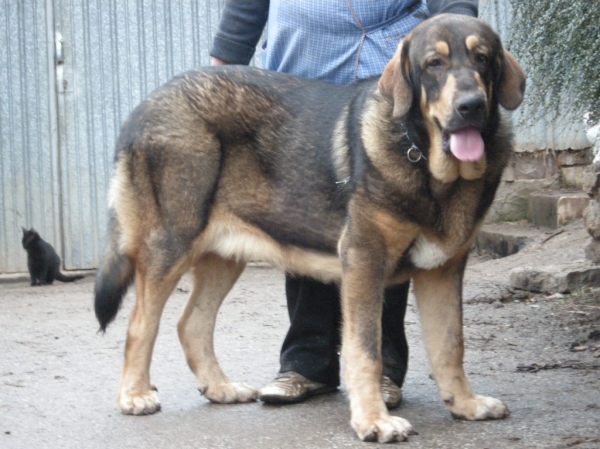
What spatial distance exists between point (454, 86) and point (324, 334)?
55.9 inches

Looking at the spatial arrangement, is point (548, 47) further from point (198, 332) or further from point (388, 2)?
point (198, 332)

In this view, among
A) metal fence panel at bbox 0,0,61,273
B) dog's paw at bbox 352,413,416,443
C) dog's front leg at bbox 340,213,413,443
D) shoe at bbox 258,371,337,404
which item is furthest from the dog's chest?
metal fence panel at bbox 0,0,61,273

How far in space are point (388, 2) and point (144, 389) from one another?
197 centimetres

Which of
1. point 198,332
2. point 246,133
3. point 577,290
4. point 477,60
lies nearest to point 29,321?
point 198,332

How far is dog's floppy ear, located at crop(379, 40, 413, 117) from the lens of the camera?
3.39 meters

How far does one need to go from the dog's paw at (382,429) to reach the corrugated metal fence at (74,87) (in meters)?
6.14

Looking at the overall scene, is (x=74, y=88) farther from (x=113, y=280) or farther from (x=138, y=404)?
(x=138, y=404)

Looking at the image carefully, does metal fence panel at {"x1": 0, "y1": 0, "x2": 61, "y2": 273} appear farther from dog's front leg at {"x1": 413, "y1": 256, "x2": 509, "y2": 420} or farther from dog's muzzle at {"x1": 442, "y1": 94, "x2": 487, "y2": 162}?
dog's muzzle at {"x1": 442, "y1": 94, "x2": 487, "y2": 162}

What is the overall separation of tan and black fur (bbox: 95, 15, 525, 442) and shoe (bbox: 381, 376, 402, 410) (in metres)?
0.21

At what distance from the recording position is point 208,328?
416 centimetres

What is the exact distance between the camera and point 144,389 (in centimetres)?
390

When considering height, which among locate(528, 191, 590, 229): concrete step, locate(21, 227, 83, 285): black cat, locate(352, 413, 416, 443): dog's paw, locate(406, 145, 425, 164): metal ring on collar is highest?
locate(406, 145, 425, 164): metal ring on collar

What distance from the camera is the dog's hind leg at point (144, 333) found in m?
3.88

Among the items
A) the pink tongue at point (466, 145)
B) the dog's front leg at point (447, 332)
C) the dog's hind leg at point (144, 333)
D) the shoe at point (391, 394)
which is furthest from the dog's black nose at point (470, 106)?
the dog's hind leg at point (144, 333)
